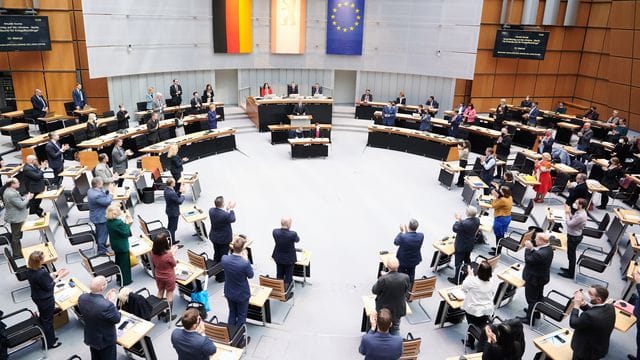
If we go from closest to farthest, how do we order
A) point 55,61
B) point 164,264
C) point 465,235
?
point 164,264 → point 465,235 → point 55,61

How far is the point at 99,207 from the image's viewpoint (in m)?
8.43

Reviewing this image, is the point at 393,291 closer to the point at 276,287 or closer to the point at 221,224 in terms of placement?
the point at 276,287

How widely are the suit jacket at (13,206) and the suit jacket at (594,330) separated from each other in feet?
30.0

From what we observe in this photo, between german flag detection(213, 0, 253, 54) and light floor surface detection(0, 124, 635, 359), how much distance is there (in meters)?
5.57

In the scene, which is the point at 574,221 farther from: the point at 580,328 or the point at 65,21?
the point at 65,21

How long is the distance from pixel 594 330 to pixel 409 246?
275 cm

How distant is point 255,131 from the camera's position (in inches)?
754

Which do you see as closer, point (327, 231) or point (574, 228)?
point (574, 228)

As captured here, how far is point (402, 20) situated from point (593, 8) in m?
8.98

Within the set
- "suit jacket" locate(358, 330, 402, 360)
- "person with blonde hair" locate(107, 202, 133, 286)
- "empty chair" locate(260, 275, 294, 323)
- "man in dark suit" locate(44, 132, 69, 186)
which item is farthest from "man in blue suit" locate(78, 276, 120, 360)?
"man in dark suit" locate(44, 132, 69, 186)

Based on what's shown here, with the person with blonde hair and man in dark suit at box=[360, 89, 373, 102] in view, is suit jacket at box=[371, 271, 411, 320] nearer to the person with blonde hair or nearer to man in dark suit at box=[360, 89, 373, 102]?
the person with blonde hair

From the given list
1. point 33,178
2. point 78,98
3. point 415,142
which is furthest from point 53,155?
point 415,142

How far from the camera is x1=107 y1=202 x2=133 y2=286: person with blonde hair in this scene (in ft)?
23.9

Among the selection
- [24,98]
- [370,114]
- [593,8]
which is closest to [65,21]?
[24,98]
